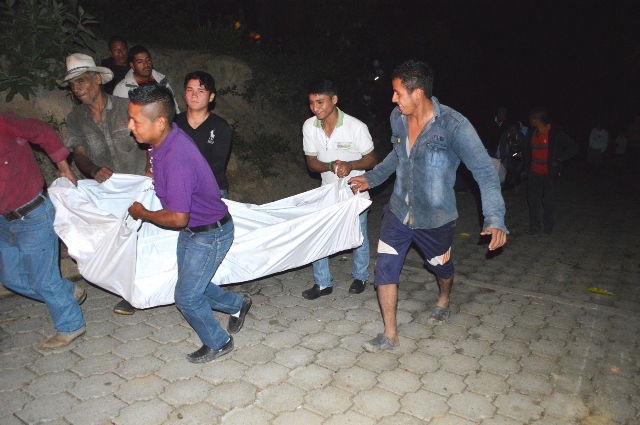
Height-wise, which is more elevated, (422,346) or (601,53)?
(601,53)

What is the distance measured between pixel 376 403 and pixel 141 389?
167 cm

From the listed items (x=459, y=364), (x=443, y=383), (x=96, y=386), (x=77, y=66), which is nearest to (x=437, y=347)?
(x=459, y=364)

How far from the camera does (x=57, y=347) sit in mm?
4199

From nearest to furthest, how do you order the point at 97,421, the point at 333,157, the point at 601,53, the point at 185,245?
the point at 97,421, the point at 185,245, the point at 333,157, the point at 601,53

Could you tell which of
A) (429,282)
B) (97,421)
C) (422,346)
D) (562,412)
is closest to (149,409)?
(97,421)

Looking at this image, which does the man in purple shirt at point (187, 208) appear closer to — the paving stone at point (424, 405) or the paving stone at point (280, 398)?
the paving stone at point (280, 398)

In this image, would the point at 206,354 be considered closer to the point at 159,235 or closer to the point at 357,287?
the point at 159,235

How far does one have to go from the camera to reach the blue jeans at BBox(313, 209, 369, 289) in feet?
17.4

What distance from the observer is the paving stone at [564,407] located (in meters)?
3.45

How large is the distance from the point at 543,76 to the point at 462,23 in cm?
454

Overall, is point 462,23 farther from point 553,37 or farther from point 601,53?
point 601,53

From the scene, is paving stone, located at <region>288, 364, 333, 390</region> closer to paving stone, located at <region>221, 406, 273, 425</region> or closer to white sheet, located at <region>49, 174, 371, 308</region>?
paving stone, located at <region>221, 406, 273, 425</region>

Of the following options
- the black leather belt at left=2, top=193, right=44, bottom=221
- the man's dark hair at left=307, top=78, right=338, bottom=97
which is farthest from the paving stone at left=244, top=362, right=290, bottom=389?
the man's dark hair at left=307, top=78, right=338, bottom=97

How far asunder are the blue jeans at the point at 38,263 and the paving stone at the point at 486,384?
318cm
